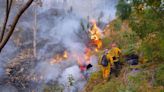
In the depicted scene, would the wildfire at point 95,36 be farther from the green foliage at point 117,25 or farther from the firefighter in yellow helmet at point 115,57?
the firefighter in yellow helmet at point 115,57

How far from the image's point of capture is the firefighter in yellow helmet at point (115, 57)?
14.0 meters

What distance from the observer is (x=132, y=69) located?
15023 millimetres

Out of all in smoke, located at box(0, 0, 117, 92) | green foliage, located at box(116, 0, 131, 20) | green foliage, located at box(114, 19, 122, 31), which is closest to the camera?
green foliage, located at box(116, 0, 131, 20)

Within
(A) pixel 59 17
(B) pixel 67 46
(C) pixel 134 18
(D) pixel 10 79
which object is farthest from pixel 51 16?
(C) pixel 134 18

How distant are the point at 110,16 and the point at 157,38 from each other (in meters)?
21.4

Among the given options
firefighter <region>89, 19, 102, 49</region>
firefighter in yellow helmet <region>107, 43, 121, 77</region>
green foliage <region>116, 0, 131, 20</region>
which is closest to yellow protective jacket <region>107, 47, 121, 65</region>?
firefighter in yellow helmet <region>107, 43, 121, 77</region>

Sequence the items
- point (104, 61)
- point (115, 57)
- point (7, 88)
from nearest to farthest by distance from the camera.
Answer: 1. point (115, 57)
2. point (104, 61)
3. point (7, 88)

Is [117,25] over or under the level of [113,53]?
under

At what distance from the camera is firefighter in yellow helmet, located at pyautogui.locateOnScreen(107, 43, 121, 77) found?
14016mm

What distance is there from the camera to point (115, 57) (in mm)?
14438

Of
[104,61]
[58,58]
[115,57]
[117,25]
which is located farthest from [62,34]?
[115,57]

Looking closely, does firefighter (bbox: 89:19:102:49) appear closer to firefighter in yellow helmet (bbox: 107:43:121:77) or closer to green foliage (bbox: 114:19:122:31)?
green foliage (bbox: 114:19:122:31)

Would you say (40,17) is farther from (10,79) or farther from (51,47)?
(10,79)

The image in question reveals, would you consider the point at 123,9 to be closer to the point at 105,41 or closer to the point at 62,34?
the point at 105,41
